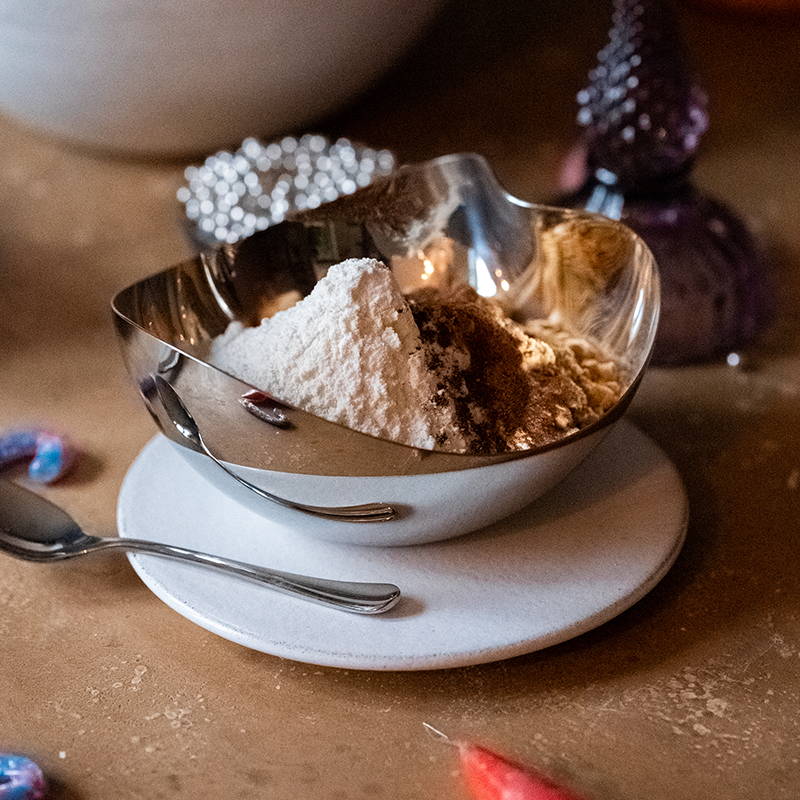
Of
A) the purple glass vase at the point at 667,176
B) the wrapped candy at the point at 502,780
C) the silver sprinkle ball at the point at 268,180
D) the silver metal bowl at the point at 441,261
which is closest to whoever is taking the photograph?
the wrapped candy at the point at 502,780

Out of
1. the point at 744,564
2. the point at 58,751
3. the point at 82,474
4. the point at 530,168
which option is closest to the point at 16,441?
the point at 82,474

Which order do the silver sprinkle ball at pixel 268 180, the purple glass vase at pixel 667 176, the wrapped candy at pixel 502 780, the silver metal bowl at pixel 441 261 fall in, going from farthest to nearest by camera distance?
the silver sprinkle ball at pixel 268 180 < the purple glass vase at pixel 667 176 < the silver metal bowl at pixel 441 261 < the wrapped candy at pixel 502 780

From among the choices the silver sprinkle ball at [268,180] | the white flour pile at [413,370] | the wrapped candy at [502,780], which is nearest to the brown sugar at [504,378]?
the white flour pile at [413,370]

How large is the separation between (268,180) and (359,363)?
40cm

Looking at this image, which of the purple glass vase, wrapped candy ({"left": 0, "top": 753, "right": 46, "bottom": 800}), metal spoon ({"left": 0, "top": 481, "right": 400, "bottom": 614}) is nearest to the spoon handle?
metal spoon ({"left": 0, "top": 481, "right": 400, "bottom": 614})

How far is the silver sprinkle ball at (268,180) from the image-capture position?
799 mm

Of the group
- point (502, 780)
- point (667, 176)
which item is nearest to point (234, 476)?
point (502, 780)

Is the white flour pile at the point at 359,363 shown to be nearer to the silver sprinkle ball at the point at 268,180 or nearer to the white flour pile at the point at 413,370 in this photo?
the white flour pile at the point at 413,370

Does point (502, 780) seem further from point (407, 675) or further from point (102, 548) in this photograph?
point (102, 548)

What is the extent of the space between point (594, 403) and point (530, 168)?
0.46m

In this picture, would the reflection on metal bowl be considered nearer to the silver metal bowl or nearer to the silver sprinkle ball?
the silver metal bowl

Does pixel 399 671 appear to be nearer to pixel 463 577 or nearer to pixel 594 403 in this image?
pixel 463 577

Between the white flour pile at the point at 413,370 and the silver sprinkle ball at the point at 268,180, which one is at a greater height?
the white flour pile at the point at 413,370

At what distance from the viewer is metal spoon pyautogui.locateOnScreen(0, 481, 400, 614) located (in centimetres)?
44
